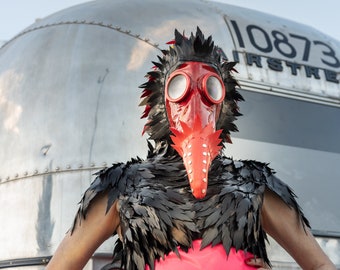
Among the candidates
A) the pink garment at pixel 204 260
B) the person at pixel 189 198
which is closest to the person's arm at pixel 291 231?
the person at pixel 189 198

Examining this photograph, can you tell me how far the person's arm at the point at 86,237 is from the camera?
7.50 feet

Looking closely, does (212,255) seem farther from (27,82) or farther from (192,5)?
(192,5)

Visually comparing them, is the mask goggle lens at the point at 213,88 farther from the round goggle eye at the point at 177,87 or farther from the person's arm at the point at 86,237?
the person's arm at the point at 86,237

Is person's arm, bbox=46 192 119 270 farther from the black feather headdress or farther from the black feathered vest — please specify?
the black feather headdress

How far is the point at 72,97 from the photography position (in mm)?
4008

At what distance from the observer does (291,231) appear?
238 cm

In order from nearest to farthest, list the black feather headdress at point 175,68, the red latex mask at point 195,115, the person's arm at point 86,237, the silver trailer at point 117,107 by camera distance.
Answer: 1. the red latex mask at point 195,115
2. the person's arm at point 86,237
3. the black feather headdress at point 175,68
4. the silver trailer at point 117,107

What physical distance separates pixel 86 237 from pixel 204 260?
0.40 meters

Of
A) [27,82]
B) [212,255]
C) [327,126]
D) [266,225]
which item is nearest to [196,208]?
[212,255]

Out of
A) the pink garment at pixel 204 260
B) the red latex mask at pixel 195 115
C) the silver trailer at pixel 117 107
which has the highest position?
the silver trailer at pixel 117 107

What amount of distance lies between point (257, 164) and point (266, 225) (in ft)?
0.69

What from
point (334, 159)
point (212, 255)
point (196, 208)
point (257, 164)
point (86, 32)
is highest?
point (86, 32)

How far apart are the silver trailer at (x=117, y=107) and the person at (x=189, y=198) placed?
1.29m

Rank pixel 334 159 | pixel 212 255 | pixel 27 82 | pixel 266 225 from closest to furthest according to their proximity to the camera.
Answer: pixel 212 255
pixel 266 225
pixel 27 82
pixel 334 159
